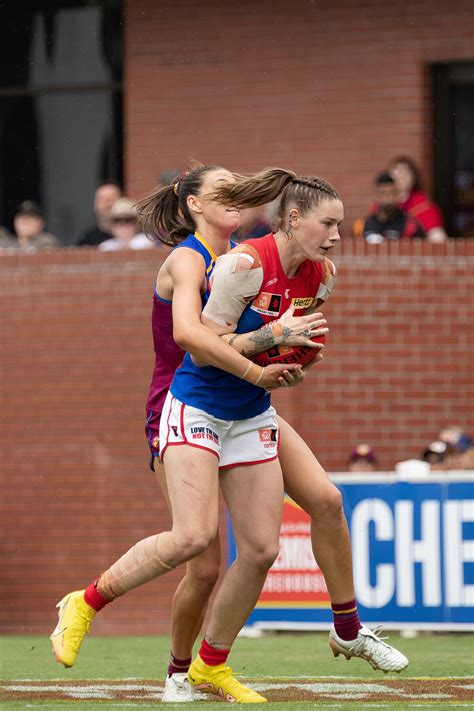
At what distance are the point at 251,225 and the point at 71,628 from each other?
6791mm

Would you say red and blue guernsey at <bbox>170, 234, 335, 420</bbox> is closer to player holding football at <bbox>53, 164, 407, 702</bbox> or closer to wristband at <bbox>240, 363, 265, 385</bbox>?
player holding football at <bbox>53, 164, 407, 702</bbox>

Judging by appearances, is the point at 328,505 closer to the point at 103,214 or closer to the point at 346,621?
the point at 346,621

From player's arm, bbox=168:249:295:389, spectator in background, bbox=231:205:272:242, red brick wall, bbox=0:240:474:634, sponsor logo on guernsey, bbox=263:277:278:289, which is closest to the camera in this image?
player's arm, bbox=168:249:295:389

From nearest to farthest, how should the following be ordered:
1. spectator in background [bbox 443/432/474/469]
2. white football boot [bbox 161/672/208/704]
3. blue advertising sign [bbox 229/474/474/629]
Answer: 1. white football boot [bbox 161/672/208/704]
2. blue advertising sign [bbox 229/474/474/629]
3. spectator in background [bbox 443/432/474/469]

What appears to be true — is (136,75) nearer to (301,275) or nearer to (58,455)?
(58,455)

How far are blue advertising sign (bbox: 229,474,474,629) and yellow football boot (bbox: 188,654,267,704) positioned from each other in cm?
452

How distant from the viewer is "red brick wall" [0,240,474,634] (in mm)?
13086

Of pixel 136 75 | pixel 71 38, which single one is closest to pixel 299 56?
pixel 136 75

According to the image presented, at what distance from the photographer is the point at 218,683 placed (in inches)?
266

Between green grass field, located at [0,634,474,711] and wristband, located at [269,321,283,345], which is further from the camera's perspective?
green grass field, located at [0,634,474,711]

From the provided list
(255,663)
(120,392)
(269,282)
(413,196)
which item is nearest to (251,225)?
(413,196)

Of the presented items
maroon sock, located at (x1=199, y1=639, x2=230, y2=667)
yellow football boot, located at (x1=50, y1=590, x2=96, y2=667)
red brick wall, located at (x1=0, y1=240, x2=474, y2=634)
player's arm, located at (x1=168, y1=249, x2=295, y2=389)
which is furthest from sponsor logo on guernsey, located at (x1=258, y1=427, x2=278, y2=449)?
red brick wall, located at (x1=0, y1=240, x2=474, y2=634)

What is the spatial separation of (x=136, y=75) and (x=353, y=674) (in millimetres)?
8956

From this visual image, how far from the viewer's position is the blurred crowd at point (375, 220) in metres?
13.1
